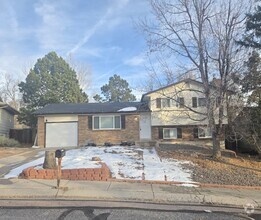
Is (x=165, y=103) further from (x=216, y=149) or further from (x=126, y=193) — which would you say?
(x=126, y=193)

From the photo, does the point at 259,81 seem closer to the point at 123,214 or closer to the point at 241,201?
the point at 241,201

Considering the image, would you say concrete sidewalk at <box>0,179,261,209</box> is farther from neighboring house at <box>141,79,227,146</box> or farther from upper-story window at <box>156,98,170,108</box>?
upper-story window at <box>156,98,170,108</box>

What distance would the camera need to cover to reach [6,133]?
32.2 meters

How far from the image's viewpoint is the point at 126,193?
9070 mm

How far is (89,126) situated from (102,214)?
19529 millimetres

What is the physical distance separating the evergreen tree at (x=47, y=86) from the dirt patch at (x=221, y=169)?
21350 millimetres

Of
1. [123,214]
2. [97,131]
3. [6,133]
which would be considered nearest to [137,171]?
[123,214]

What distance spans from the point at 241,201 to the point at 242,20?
1012cm

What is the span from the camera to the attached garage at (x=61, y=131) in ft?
85.9

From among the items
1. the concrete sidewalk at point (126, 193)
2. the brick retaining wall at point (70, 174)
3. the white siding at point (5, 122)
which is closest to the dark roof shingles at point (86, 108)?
the white siding at point (5, 122)

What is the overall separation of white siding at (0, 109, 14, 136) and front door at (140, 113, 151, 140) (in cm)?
1355

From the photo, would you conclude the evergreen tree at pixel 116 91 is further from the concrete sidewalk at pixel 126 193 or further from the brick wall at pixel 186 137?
the concrete sidewalk at pixel 126 193

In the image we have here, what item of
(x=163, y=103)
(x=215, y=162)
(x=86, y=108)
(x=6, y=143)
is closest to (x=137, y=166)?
(x=215, y=162)

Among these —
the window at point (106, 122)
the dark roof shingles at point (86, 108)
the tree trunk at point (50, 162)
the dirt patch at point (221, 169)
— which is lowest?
the dirt patch at point (221, 169)
